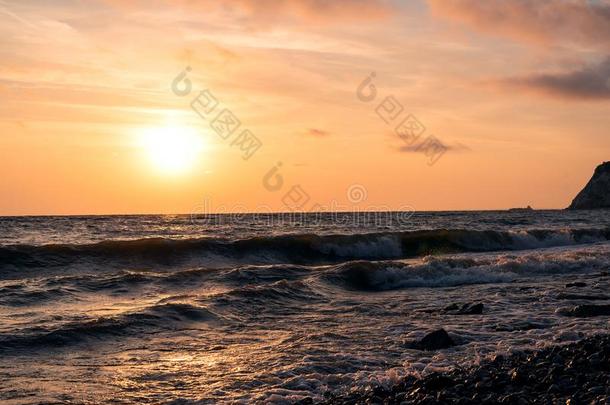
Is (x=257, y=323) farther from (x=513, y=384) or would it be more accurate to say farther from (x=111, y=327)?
(x=513, y=384)

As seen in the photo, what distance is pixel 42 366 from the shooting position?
13.0m

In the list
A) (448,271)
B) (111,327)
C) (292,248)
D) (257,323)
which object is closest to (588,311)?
(257,323)

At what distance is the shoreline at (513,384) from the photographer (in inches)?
399

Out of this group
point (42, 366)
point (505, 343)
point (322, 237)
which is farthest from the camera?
point (322, 237)

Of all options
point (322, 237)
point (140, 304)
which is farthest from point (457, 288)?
point (322, 237)

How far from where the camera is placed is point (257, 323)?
1772 cm

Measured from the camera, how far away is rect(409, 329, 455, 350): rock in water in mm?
14156

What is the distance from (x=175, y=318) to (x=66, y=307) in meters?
4.02

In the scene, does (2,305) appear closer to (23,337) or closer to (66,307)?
(66,307)

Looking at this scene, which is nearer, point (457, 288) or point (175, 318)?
point (175, 318)

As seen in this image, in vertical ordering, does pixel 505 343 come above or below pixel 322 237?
below

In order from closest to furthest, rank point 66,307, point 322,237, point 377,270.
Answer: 1. point 66,307
2. point 377,270
3. point 322,237

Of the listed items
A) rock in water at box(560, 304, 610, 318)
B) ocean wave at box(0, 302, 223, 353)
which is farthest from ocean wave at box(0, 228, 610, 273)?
rock in water at box(560, 304, 610, 318)

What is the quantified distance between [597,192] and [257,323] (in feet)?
577
